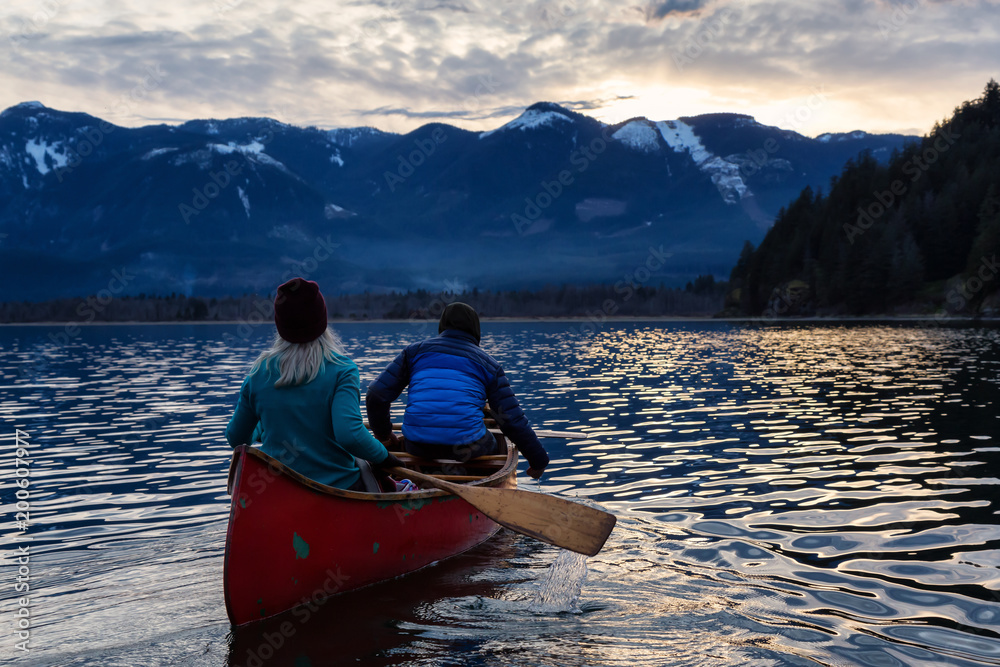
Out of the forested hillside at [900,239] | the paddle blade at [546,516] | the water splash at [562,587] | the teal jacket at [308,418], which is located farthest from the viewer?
the forested hillside at [900,239]

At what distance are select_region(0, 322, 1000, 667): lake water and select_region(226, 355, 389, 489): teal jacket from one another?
61.9 inches

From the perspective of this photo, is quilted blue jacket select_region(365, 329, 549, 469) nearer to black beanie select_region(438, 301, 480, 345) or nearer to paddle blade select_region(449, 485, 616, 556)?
black beanie select_region(438, 301, 480, 345)

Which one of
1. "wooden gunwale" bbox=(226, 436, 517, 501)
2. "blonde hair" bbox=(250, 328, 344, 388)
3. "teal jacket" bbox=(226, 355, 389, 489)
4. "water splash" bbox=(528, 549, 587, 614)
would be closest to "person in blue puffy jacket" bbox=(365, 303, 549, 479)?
"wooden gunwale" bbox=(226, 436, 517, 501)

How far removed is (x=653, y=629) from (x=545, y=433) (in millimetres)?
6357

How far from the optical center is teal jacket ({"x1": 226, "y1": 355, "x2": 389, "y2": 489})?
707 cm

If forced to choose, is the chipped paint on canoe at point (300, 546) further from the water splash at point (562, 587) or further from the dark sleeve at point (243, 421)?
the water splash at point (562, 587)

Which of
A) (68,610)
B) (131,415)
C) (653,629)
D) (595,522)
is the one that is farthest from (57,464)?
(653,629)

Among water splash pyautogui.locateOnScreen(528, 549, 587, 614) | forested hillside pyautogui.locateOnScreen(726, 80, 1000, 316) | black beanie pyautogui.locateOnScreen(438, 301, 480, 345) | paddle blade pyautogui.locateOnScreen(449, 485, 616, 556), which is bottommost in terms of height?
water splash pyautogui.locateOnScreen(528, 549, 587, 614)

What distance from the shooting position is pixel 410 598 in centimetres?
796

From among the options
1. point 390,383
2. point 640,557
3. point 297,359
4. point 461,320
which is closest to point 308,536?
point 297,359

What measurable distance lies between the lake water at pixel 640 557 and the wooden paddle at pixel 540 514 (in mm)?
528

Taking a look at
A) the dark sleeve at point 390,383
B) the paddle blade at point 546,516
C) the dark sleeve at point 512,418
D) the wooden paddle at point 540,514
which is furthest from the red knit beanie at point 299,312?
the dark sleeve at point 512,418

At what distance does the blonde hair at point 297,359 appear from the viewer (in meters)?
6.92

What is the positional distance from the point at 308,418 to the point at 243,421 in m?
0.66
